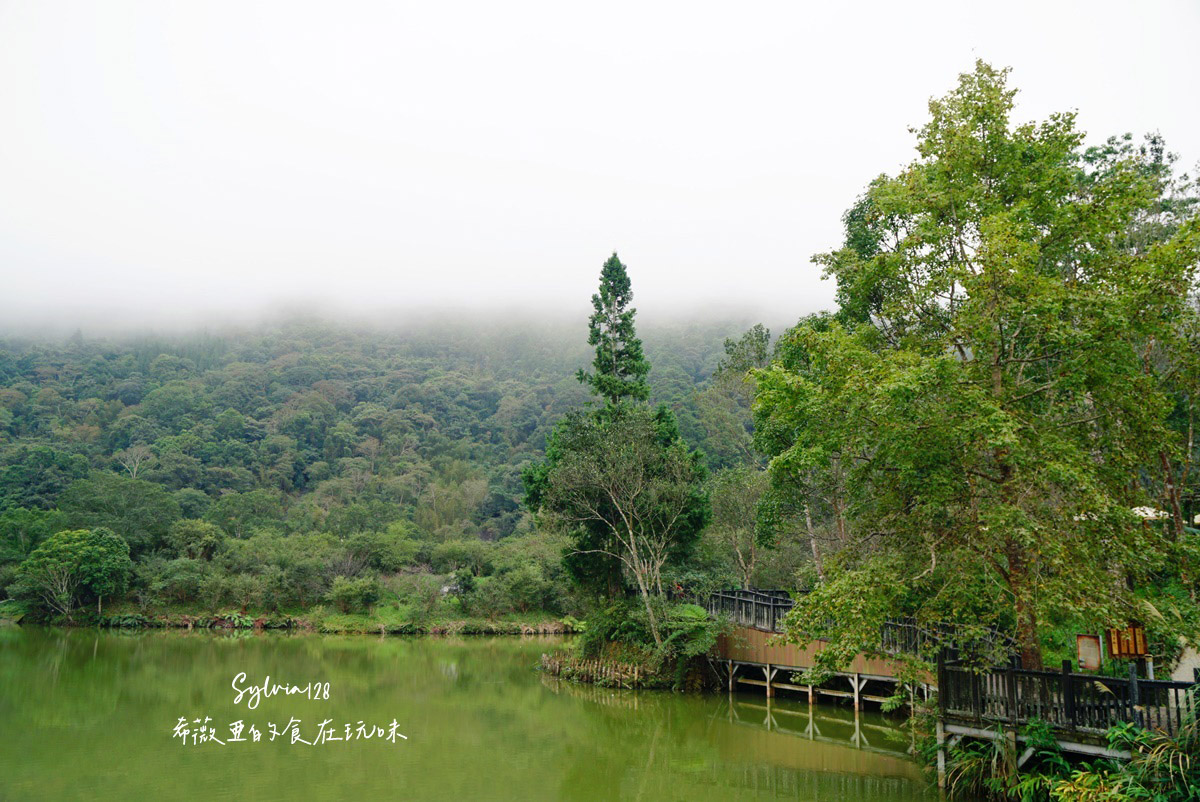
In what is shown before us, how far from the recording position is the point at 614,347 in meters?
27.2

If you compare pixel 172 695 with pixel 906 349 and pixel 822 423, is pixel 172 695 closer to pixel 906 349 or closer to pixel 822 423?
pixel 822 423

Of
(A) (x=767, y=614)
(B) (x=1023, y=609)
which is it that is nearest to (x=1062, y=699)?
(B) (x=1023, y=609)

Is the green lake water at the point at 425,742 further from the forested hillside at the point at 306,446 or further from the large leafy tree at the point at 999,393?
the forested hillside at the point at 306,446

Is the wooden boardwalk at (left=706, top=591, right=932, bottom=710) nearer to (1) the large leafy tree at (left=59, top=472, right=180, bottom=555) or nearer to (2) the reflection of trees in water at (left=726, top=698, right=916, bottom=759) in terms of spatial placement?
(2) the reflection of trees in water at (left=726, top=698, right=916, bottom=759)

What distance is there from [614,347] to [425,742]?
15.6m

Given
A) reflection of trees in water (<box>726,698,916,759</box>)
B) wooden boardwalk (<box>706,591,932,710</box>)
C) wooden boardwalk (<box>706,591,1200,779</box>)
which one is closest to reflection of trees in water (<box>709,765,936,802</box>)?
wooden boardwalk (<box>706,591,1200,779</box>)

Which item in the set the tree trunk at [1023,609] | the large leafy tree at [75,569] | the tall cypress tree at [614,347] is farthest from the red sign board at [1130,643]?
the large leafy tree at [75,569]

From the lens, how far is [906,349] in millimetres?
11570

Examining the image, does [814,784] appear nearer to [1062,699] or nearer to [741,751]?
[741,751]

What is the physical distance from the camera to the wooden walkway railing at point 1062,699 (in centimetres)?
895

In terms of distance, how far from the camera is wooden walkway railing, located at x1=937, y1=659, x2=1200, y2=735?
8.95 m

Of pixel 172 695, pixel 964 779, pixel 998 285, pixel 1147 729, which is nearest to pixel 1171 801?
pixel 1147 729

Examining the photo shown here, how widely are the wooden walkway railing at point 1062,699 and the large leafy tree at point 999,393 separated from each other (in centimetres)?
60

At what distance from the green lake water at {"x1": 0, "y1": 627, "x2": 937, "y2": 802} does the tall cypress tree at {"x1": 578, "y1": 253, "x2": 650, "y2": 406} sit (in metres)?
9.59
